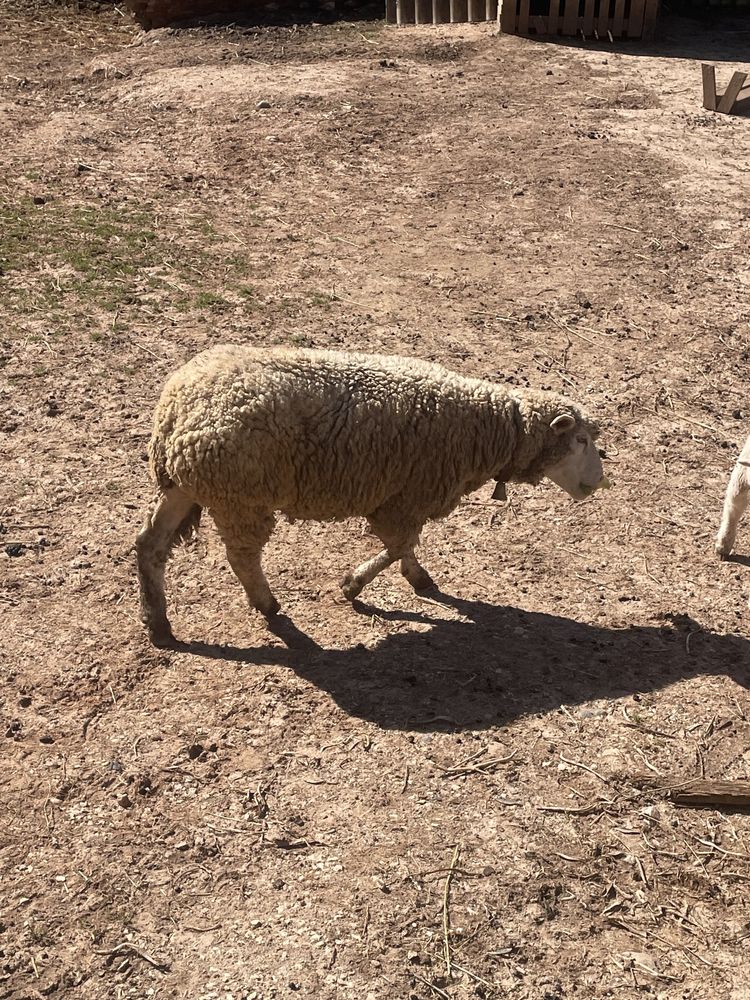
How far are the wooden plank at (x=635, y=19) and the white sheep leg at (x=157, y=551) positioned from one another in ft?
43.3

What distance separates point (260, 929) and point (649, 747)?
2244mm

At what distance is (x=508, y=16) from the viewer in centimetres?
1547

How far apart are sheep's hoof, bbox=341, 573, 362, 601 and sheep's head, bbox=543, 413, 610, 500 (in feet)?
4.55

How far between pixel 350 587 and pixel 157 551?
4.03 ft

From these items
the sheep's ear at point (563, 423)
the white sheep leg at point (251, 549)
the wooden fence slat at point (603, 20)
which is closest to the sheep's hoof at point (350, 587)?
the white sheep leg at point (251, 549)

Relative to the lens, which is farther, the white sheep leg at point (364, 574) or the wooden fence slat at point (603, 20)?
the wooden fence slat at point (603, 20)

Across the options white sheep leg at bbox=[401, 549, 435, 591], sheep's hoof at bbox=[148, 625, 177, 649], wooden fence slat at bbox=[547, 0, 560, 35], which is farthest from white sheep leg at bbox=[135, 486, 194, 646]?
wooden fence slat at bbox=[547, 0, 560, 35]

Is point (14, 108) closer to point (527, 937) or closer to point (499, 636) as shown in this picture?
point (499, 636)

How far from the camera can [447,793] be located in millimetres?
5016

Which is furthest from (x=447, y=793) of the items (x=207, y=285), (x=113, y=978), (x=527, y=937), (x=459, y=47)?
(x=459, y=47)

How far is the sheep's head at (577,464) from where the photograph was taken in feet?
20.3

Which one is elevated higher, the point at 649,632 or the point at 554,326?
the point at 554,326

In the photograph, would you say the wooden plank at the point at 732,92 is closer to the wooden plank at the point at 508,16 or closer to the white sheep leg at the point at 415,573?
the wooden plank at the point at 508,16

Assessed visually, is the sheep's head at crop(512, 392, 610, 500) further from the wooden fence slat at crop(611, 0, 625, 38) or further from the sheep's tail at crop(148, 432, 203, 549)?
the wooden fence slat at crop(611, 0, 625, 38)
